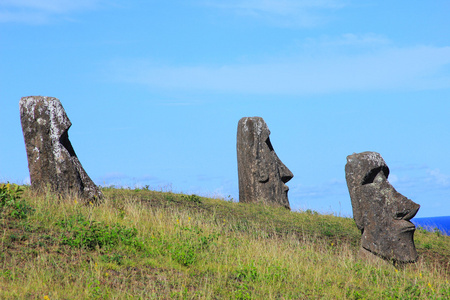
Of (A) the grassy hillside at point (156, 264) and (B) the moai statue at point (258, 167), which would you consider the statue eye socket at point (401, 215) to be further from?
(B) the moai statue at point (258, 167)

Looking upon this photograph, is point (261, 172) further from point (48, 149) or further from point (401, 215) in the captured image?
point (48, 149)

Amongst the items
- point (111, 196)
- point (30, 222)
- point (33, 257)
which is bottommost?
point (33, 257)

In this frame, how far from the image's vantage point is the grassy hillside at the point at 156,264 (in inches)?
335

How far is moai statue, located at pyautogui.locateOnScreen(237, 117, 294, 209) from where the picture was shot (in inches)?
869

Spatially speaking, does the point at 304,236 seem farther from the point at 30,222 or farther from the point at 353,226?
the point at 30,222

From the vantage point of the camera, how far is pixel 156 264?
9.69 meters

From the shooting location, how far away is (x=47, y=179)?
14.9 meters

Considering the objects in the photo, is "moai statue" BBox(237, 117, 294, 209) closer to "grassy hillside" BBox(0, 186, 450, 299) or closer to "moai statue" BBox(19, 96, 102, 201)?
"grassy hillside" BBox(0, 186, 450, 299)

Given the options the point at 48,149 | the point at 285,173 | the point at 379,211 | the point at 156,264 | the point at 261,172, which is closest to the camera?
the point at 156,264

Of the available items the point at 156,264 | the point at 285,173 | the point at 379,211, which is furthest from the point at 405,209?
the point at 285,173

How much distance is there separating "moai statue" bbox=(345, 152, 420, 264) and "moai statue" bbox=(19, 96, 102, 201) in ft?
26.6

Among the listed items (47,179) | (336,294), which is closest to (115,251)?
(336,294)

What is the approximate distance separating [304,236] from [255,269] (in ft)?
20.3

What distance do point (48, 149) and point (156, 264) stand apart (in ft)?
23.1
